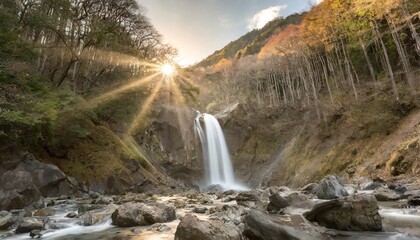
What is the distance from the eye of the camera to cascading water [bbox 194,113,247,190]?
37.5m

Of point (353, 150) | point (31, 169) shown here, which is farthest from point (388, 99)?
point (31, 169)

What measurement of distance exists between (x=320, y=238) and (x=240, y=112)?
1460 inches

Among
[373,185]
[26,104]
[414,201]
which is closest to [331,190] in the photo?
[414,201]

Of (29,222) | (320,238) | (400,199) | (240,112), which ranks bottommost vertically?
(400,199)

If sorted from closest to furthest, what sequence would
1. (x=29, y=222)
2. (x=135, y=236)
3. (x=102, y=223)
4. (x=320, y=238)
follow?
(x=320, y=238) < (x=135, y=236) < (x=29, y=222) < (x=102, y=223)

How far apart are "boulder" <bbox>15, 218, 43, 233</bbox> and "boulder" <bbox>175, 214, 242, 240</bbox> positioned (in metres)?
5.45

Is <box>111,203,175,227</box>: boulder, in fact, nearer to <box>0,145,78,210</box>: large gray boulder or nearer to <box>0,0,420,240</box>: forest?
<box>0,0,420,240</box>: forest

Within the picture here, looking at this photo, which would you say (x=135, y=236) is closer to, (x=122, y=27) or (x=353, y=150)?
(x=353, y=150)

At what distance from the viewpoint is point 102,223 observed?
1028cm

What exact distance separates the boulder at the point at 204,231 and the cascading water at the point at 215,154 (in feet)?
97.7

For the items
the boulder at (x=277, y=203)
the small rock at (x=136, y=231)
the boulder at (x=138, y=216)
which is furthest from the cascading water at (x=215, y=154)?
the small rock at (x=136, y=231)

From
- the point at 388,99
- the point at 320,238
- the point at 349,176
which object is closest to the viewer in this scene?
the point at 320,238

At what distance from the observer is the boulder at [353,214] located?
7.03 m

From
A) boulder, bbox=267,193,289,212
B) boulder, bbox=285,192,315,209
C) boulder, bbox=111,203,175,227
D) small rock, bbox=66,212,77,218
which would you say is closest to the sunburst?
small rock, bbox=66,212,77,218
